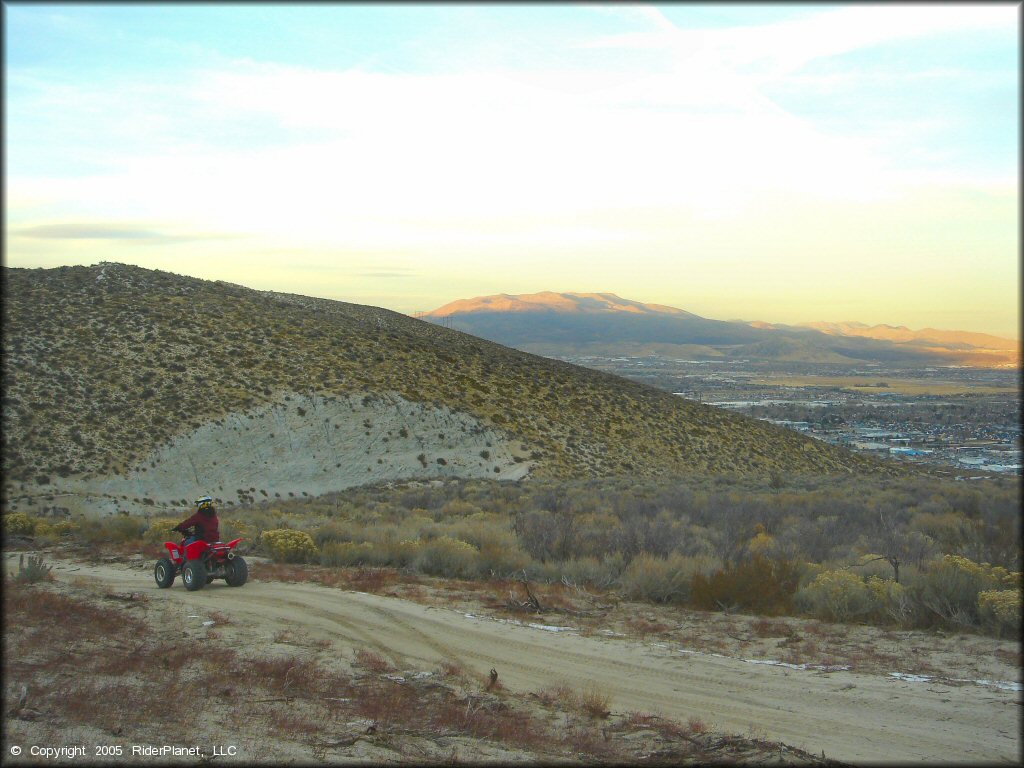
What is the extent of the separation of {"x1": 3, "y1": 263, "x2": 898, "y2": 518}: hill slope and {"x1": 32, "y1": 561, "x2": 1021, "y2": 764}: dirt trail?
2215 centimetres

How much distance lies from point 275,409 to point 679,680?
36012 mm

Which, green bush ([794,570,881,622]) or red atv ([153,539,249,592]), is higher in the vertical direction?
green bush ([794,570,881,622])

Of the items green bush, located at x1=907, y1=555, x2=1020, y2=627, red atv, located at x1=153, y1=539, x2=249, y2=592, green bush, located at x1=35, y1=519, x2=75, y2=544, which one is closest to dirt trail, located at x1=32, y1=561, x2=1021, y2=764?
red atv, located at x1=153, y1=539, x2=249, y2=592

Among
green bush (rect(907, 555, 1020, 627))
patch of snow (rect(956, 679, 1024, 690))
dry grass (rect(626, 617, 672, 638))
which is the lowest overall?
dry grass (rect(626, 617, 672, 638))

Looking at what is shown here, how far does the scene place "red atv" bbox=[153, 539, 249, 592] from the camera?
13.8 metres

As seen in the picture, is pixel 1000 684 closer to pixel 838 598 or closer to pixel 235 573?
pixel 838 598

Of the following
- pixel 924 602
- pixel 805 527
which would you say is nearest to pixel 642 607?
pixel 924 602

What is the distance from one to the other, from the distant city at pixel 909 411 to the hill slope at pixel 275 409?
594cm

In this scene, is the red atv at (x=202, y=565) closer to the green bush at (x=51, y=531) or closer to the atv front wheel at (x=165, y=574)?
the atv front wheel at (x=165, y=574)

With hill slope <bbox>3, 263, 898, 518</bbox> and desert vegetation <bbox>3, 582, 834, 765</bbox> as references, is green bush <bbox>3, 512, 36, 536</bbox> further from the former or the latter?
desert vegetation <bbox>3, 582, 834, 765</bbox>

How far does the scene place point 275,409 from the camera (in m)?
41.9

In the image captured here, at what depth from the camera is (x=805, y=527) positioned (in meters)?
18.0

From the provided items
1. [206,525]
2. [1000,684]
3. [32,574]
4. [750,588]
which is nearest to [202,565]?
[206,525]

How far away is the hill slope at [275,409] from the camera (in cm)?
3531
